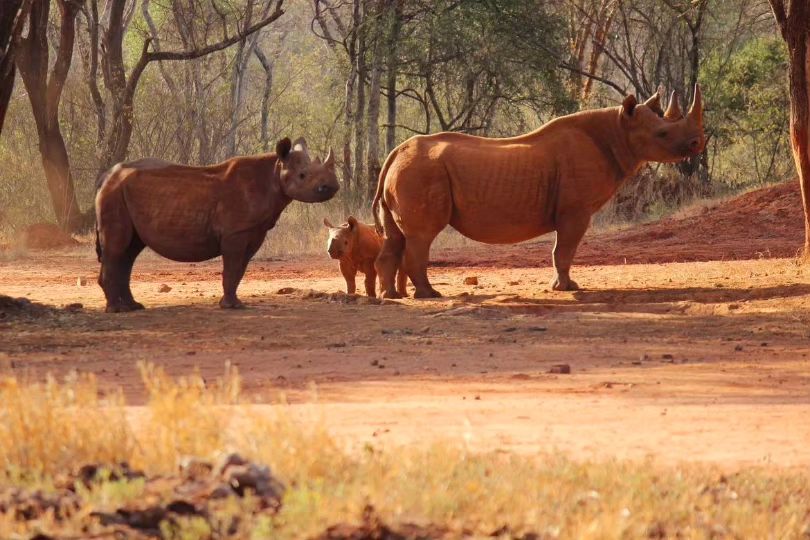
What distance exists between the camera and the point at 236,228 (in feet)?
45.8

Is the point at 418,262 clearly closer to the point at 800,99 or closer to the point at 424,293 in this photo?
the point at 424,293

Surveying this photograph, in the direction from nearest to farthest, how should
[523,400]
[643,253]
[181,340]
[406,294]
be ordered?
[523,400] → [181,340] → [406,294] → [643,253]

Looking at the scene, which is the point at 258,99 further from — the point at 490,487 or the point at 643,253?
the point at 490,487

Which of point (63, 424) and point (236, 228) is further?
point (236, 228)

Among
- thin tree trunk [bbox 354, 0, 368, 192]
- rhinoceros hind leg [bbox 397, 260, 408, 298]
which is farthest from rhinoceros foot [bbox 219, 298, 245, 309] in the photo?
thin tree trunk [bbox 354, 0, 368, 192]

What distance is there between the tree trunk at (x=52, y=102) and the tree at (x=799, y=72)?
14.7 m

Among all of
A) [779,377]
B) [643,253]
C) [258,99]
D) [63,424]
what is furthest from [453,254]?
[258,99]

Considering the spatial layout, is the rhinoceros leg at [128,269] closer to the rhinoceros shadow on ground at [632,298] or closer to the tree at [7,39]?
the tree at [7,39]

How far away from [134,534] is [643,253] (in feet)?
54.0

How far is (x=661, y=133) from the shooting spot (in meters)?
15.6

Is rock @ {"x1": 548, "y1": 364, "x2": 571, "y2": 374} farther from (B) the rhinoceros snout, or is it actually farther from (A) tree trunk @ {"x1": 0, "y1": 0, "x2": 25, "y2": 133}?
(A) tree trunk @ {"x1": 0, "y1": 0, "x2": 25, "y2": 133}

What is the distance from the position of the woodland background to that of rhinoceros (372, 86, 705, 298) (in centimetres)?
990

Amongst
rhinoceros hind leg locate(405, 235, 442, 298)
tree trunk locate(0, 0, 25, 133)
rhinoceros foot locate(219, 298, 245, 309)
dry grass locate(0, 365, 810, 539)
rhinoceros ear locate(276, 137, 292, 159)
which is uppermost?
tree trunk locate(0, 0, 25, 133)

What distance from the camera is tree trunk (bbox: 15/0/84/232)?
2689 centimetres
